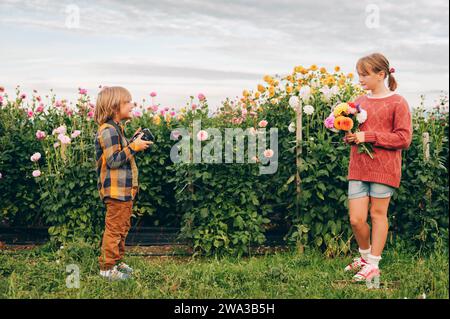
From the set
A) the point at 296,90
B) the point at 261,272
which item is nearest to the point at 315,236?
the point at 261,272

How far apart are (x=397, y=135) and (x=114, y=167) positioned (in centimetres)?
202

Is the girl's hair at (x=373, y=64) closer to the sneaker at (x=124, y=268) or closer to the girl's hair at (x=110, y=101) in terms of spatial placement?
the girl's hair at (x=110, y=101)

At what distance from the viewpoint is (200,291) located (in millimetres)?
3801

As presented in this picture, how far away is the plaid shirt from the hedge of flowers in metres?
0.95

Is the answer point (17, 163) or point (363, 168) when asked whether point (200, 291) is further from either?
point (17, 163)

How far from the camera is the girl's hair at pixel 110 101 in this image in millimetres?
4094

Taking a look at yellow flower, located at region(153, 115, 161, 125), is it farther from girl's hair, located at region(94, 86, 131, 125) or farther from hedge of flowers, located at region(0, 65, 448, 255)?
girl's hair, located at region(94, 86, 131, 125)

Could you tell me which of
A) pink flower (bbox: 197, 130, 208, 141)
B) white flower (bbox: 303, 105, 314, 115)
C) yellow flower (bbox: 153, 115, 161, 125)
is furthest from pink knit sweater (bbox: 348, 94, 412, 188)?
yellow flower (bbox: 153, 115, 161, 125)

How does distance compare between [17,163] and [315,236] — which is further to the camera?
[17,163]

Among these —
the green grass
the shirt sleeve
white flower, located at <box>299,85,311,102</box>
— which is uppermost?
white flower, located at <box>299,85,311,102</box>

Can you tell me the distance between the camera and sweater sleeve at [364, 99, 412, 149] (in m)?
3.97

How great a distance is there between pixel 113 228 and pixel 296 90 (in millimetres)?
2256

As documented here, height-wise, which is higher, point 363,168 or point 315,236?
point 363,168

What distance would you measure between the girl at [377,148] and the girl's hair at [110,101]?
5.45ft
